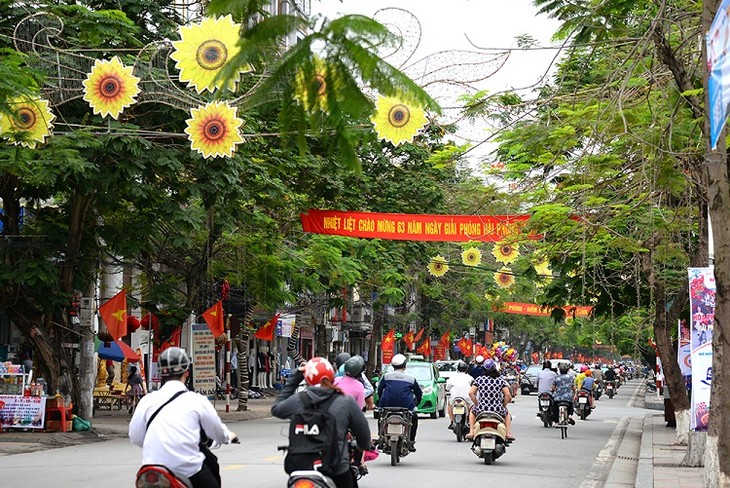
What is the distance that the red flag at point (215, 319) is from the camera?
28656mm

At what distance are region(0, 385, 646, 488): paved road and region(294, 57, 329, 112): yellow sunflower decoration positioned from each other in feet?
22.3

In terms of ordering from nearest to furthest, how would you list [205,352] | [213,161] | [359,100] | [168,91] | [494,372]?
1. [359,100]
2. [494,372]
3. [168,91]
4. [213,161]
5. [205,352]

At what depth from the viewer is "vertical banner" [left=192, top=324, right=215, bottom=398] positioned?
27.0m

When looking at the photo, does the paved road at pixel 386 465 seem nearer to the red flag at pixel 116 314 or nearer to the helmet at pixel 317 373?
the red flag at pixel 116 314

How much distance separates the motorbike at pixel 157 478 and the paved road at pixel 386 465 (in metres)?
4.79

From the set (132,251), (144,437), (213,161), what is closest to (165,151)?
(213,161)

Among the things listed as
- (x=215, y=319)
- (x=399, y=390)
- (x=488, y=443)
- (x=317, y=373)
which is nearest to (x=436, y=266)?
(x=215, y=319)

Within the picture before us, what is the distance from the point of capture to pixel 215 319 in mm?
28844

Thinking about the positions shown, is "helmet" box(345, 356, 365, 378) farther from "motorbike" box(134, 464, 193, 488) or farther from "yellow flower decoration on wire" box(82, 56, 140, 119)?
"yellow flower decoration on wire" box(82, 56, 140, 119)

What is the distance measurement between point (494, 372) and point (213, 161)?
7.28 m

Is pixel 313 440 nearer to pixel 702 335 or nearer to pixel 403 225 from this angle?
pixel 702 335

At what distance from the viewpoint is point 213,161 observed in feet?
72.1

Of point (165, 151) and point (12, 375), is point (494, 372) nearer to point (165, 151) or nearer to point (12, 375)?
point (165, 151)

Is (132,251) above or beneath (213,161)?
beneath
